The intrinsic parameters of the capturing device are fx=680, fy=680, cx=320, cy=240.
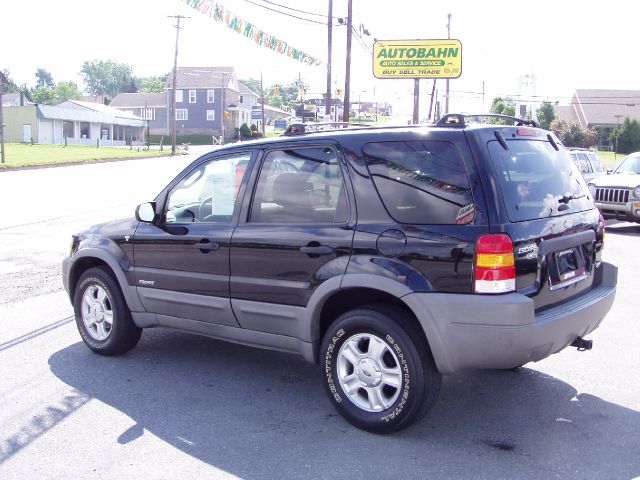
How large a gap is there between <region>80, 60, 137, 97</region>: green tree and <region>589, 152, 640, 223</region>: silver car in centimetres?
15996

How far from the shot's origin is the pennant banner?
1443 centimetres

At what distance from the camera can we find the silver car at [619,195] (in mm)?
14289

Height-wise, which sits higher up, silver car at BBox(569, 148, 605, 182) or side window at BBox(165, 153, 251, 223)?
silver car at BBox(569, 148, 605, 182)

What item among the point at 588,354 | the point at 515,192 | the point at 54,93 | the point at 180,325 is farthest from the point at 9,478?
the point at 54,93

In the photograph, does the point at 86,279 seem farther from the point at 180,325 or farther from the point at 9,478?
the point at 9,478

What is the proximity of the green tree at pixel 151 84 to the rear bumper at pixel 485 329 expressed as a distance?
141131 mm

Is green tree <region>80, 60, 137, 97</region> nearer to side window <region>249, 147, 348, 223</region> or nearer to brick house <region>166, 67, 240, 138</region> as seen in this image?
brick house <region>166, 67, 240, 138</region>

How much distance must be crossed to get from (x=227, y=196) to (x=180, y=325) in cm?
109

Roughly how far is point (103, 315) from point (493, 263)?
3491 millimetres

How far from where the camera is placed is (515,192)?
4031 millimetres

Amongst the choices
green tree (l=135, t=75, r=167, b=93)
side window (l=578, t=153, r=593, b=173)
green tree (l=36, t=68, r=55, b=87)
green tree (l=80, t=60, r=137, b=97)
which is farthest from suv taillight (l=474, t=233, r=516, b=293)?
green tree (l=36, t=68, r=55, b=87)

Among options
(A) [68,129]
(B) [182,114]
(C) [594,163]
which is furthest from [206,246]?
(B) [182,114]

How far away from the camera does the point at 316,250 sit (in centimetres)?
438

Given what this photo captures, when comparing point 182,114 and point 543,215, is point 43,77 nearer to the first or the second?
point 182,114
